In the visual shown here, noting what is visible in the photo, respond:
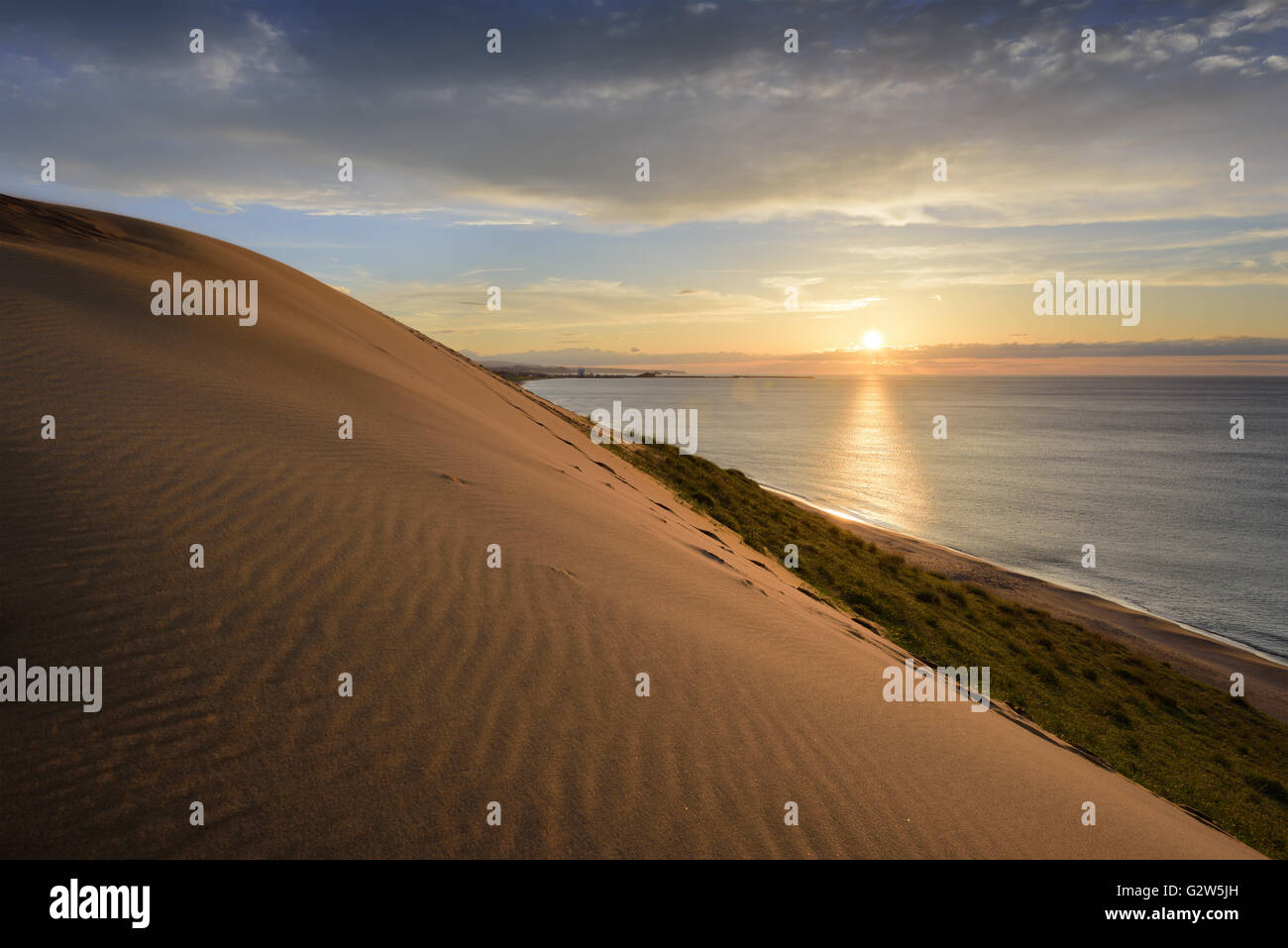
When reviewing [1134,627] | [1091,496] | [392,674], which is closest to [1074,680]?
[1134,627]

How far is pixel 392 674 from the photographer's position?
15.0 ft

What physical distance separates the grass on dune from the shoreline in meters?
1.73

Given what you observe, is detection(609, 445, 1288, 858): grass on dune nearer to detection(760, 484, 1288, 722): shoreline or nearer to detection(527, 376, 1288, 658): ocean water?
detection(760, 484, 1288, 722): shoreline

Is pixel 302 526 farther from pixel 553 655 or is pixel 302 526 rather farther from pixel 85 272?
pixel 85 272

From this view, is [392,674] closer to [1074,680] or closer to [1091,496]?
[1074,680]

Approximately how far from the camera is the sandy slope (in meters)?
3.58

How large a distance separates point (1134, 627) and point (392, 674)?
2519cm

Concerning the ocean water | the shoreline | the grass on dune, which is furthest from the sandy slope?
the ocean water

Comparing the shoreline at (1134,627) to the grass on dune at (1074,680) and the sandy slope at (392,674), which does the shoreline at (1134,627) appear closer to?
the grass on dune at (1074,680)

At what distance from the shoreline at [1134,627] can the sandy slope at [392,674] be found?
560 inches

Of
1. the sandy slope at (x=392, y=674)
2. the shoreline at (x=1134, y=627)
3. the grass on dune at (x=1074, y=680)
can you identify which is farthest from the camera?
the shoreline at (x=1134, y=627)

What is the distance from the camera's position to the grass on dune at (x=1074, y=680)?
10883 mm

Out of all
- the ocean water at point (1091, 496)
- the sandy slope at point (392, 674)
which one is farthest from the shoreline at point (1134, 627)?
the sandy slope at point (392, 674)
